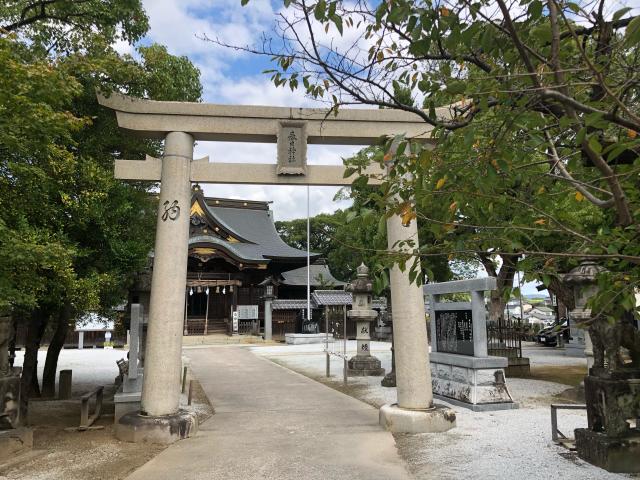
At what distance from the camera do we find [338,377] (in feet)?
43.9

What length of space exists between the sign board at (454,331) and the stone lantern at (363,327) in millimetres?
4203

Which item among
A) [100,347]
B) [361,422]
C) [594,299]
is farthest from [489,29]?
[100,347]

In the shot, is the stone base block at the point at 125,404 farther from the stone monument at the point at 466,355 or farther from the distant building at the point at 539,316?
the distant building at the point at 539,316

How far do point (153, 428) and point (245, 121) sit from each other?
14.3ft

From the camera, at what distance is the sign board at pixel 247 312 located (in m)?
30.7

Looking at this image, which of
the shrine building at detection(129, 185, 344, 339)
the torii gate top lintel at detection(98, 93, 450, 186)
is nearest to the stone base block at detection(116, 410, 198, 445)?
the torii gate top lintel at detection(98, 93, 450, 186)

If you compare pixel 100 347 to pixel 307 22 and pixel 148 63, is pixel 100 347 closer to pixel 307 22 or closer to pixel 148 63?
pixel 148 63

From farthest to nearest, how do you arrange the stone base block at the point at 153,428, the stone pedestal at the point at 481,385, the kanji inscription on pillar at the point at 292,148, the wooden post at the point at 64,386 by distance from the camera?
1. the wooden post at the point at 64,386
2. the stone pedestal at the point at 481,385
3. the kanji inscription on pillar at the point at 292,148
4. the stone base block at the point at 153,428

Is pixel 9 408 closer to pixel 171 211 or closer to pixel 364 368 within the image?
pixel 171 211

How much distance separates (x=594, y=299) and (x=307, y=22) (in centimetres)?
249

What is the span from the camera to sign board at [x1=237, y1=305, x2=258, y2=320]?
101ft

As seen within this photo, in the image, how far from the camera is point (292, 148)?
22.9ft

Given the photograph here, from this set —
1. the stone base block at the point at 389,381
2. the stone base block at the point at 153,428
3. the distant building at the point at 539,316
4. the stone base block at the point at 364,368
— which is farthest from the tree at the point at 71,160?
the distant building at the point at 539,316

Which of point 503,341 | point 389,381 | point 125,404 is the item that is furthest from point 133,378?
point 503,341
